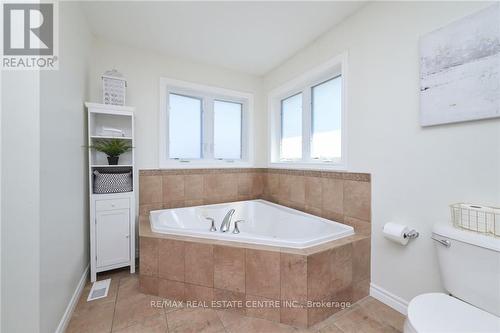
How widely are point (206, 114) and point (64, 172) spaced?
1.74m

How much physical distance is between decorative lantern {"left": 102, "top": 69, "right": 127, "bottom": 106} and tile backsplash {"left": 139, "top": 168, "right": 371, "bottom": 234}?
0.79 m

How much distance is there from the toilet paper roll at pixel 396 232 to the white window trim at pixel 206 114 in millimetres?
1917

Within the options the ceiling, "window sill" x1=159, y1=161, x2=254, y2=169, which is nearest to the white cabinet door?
"window sill" x1=159, y1=161, x2=254, y2=169

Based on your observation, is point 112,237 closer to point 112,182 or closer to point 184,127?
point 112,182

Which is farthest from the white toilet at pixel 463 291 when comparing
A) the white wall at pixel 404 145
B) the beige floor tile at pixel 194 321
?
the beige floor tile at pixel 194 321

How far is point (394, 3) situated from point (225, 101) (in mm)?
2054

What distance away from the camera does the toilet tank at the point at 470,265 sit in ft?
3.21

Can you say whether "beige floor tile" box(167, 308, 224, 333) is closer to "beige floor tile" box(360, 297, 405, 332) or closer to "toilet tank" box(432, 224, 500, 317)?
"beige floor tile" box(360, 297, 405, 332)

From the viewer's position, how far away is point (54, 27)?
131 centimetres

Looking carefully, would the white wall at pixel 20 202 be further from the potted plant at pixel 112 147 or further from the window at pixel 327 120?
the window at pixel 327 120

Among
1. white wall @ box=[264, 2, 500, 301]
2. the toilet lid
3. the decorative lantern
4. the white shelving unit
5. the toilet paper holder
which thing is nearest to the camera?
the toilet lid

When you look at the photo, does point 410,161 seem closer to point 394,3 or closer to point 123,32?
point 394,3

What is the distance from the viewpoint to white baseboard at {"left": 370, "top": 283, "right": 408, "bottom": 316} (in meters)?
1.52

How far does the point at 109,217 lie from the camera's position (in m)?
1.96
